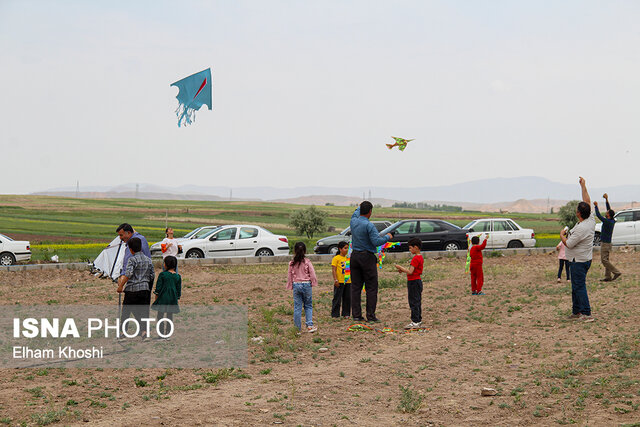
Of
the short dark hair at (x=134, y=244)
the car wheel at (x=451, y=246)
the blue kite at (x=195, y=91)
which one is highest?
the blue kite at (x=195, y=91)

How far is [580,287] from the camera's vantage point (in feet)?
34.3

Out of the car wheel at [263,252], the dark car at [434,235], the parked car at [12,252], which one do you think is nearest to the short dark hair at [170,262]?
the car wheel at [263,252]

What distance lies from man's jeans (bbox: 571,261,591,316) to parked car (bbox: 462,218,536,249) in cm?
1524

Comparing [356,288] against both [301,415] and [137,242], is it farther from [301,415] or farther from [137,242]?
[301,415]

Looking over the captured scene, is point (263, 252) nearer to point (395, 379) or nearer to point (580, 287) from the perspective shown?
point (580, 287)

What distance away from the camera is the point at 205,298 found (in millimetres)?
14141

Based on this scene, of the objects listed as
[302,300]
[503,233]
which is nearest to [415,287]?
[302,300]

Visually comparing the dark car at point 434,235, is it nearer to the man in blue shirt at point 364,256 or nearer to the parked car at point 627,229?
the parked car at point 627,229

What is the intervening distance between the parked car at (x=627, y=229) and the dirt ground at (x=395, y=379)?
14430 millimetres

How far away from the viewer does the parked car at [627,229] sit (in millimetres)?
25609

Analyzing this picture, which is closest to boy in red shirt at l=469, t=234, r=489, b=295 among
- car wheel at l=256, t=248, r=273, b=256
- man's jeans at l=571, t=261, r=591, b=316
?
man's jeans at l=571, t=261, r=591, b=316

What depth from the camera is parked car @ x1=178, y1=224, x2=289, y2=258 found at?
74.3 feet

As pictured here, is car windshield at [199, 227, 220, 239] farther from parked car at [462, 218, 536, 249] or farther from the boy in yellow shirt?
the boy in yellow shirt

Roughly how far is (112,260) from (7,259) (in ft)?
48.3
